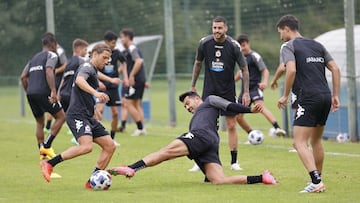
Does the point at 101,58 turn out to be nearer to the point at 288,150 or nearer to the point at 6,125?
the point at 288,150

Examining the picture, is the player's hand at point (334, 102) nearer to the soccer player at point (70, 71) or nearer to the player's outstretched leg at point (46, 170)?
the player's outstretched leg at point (46, 170)

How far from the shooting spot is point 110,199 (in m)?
9.83

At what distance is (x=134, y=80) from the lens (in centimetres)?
1927

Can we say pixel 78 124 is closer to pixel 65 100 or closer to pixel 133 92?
pixel 65 100

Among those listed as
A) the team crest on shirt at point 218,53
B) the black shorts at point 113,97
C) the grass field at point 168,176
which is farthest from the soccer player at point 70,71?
the team crest on shirt at point 218,53

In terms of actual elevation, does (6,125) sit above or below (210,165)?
below

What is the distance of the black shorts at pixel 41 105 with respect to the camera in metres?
14.9

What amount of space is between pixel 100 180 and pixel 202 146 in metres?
1.33

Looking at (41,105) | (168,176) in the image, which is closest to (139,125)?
(41,105)

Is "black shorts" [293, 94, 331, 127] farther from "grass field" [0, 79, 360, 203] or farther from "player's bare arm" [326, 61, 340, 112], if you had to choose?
"grass field" [0, 79, 360, 203]

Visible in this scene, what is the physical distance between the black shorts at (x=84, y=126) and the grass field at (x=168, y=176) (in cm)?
67

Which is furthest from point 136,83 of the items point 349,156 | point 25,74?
point 349,156

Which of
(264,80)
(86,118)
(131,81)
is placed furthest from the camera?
(131,81)

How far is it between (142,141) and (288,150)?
3.46 metres
